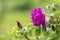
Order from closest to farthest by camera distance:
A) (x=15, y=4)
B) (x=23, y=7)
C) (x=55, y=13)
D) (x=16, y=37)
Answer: (x=55, y=13) → (x=16, y=37) → (x=23, y=7) → (x=15, y=4)

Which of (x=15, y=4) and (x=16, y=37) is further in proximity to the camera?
(x=15, y=4)

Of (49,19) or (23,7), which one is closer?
(49,19)

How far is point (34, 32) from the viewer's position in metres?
1.01

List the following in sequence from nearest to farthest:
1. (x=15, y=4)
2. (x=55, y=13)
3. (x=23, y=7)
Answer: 1. (x=55, y=13)
2. (x=23, y=7)
3. (x=15, y=4)

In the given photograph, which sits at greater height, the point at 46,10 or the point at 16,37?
the point at 46,10

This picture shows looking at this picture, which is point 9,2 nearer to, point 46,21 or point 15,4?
point 15,4

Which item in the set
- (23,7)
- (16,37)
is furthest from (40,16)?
(23,7)

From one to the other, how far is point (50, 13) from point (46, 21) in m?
0.03

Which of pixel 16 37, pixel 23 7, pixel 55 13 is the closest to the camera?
pixel 55 13

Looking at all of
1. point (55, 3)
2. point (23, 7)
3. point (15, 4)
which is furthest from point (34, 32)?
point (15, 4)

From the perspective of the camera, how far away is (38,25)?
98 centimetres

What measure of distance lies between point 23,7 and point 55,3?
12.1 ft

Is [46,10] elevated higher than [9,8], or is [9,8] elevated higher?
[46,10]

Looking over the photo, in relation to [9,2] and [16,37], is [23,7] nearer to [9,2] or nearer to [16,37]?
[9,2]
